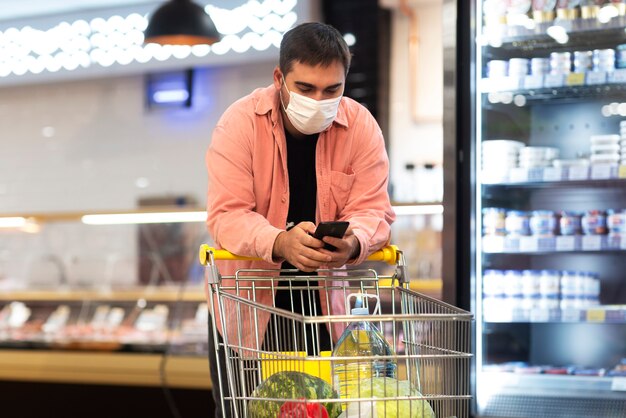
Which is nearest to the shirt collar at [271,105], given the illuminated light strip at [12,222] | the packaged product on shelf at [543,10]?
the packaged product on shelf at [543,10]

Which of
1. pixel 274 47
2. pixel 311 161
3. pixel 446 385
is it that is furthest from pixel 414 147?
pixel 446 385

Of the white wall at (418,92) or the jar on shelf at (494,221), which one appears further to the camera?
the white wall at (418,92)

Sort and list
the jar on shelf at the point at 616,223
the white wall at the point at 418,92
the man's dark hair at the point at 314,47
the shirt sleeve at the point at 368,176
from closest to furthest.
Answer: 1. the man's dark hair at the point at 314,47
2. the shirt sleeve at the point at 368,176
3. the jar on shelf at the point at 616,223
4. the white wall at the point at 418,92

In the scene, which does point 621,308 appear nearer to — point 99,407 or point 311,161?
point 311,161

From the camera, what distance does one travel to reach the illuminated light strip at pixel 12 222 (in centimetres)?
580

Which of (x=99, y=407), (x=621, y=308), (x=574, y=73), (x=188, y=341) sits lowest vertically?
(x=99, y=407)

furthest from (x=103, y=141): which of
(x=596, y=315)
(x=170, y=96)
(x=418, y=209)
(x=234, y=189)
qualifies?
(x=234, y=189)

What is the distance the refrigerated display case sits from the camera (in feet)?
12.0

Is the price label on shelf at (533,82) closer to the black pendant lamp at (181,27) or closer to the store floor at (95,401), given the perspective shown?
the store floor at (95,401)

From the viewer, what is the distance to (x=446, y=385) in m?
2.00

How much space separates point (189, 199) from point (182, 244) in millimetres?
2632

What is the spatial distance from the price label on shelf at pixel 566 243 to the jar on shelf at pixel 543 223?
0.37 feet

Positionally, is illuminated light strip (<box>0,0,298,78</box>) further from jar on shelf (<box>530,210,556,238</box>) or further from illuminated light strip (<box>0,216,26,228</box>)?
jar on shelf (<box>530,210,556,238</box>)

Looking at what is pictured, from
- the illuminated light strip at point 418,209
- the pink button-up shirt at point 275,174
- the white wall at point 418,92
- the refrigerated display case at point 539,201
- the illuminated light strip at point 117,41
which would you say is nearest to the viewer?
the pink button-up shirt at point 275,174
